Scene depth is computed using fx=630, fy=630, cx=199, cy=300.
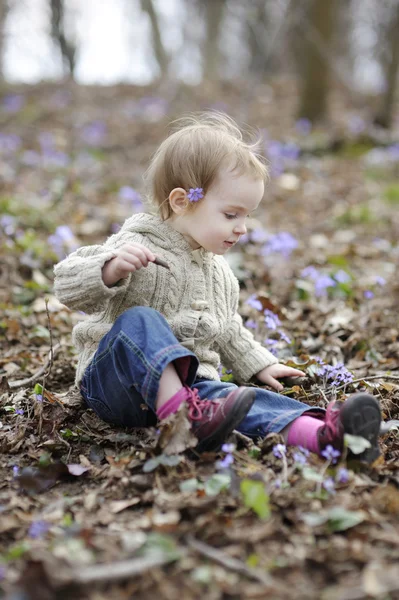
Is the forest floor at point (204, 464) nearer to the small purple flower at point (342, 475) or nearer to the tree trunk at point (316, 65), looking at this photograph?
the small purple flower at point (342, 475)

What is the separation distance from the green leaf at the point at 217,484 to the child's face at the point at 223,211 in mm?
959

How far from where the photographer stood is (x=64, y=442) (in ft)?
8.45

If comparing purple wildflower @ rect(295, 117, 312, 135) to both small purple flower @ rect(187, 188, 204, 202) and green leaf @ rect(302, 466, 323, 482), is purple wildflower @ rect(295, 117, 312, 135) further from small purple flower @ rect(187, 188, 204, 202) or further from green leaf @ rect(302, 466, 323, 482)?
green leaf @ rect(302, 466, 323, 482)

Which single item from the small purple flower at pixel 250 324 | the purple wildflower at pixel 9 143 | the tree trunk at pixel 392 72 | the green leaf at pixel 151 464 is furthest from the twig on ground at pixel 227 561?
the tree trunk at pixel 392 72

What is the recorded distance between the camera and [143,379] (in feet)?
7.61

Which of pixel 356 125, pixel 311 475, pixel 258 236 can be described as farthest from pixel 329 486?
pixel 356 125

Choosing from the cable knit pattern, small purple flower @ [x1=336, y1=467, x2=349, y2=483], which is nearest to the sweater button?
the cable knit pattern

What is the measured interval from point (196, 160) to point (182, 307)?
1.98 feet

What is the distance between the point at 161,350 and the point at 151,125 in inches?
416

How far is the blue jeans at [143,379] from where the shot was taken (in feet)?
7.58

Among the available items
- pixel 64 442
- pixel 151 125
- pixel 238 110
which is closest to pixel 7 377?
pixel 64 442

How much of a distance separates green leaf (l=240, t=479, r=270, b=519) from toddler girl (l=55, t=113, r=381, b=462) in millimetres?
325

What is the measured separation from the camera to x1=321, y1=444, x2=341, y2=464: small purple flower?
7.25 feet

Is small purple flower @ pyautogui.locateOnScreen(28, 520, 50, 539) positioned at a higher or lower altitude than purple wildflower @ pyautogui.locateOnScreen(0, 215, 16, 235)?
lower
